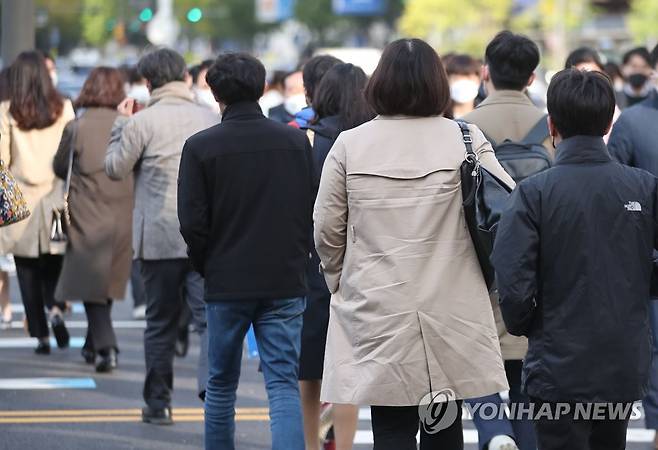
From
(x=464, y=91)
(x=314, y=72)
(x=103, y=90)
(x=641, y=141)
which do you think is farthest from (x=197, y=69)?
(x=641, y=141)

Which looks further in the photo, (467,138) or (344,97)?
(344,97)

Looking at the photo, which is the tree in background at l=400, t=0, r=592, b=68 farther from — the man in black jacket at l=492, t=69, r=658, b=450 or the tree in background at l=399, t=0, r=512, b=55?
the man in black jacket at l=492, t=69, r=658, b=450

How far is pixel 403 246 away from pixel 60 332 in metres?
6.17

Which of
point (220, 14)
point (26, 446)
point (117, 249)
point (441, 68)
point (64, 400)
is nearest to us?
point (441, 68)

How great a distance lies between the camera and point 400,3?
99250 mm

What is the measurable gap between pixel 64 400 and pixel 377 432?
4087mm

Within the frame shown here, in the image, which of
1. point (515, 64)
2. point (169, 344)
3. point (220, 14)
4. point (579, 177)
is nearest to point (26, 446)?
point (169, 344)

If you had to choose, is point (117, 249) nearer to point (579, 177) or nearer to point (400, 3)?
point (579, 177)

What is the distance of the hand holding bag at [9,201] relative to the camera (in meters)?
7.24

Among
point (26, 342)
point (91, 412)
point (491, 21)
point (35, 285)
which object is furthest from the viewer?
point (491, 21)

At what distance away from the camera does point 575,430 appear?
4707 mm

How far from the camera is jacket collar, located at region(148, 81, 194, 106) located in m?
8.11

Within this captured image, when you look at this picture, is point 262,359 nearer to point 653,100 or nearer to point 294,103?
point 653,100

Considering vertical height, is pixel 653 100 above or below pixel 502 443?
above
